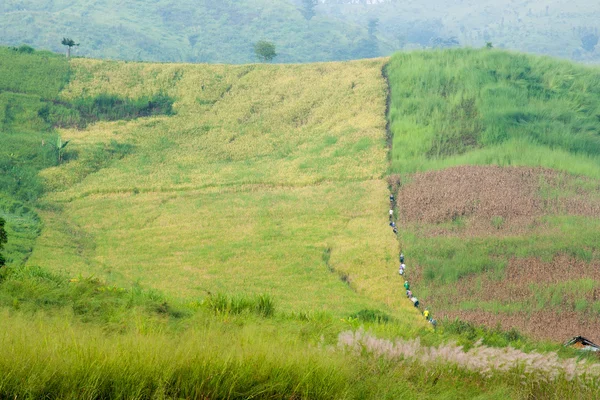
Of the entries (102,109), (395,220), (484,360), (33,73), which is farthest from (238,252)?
(33,73)

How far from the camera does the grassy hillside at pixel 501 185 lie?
57.1ft

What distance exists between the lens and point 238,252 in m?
22.0

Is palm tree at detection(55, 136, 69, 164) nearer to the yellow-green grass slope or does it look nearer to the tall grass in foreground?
the yellow-green grass slope

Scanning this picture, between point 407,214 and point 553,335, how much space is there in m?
10.6

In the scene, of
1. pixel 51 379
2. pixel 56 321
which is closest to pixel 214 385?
pixel 51 379

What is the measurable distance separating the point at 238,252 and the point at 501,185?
1053 centimetres

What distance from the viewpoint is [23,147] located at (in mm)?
32625

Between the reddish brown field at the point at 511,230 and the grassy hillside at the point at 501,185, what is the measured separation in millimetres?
47

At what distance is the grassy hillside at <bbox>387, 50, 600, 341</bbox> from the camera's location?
1739 cm

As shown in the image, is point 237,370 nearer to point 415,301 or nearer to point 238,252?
point 415,301

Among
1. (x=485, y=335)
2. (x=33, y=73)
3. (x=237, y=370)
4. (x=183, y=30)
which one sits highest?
(x=183, y=30)

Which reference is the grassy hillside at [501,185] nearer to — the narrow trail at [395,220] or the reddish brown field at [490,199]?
the reddish brown field at [490,199]

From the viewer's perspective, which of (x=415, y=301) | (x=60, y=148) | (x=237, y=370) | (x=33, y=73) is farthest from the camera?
(x=33, y=73)

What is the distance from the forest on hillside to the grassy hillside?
275 ft
